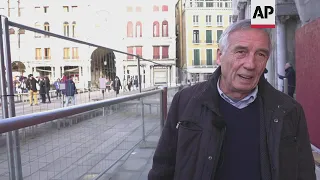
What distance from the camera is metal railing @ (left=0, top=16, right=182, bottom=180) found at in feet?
6.89

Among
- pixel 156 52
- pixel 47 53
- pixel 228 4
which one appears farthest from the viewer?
pixel 228 4

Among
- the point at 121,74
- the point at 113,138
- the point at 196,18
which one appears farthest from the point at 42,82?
the point at 196,18

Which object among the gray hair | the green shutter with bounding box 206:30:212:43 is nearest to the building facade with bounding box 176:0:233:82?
the green shutter with bounding box 206:30:212:43

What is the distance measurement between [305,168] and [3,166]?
1.72m

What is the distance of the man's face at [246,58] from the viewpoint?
1.85 metres

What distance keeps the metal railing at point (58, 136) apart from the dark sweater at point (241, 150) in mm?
1144

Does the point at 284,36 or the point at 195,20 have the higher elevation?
the point at 195,20

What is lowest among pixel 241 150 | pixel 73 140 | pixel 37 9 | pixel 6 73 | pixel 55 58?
pixel 73 140

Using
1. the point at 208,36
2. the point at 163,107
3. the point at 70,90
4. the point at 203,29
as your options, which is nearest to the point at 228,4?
the point at 203,29

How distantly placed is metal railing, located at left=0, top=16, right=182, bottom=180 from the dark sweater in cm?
114

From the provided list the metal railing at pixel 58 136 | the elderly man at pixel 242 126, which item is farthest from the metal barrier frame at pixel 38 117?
the elderly man at pixel 242 126

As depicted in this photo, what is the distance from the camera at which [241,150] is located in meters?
1.81

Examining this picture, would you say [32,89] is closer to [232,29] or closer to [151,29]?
[232,29]

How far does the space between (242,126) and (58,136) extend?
58.3 inches
